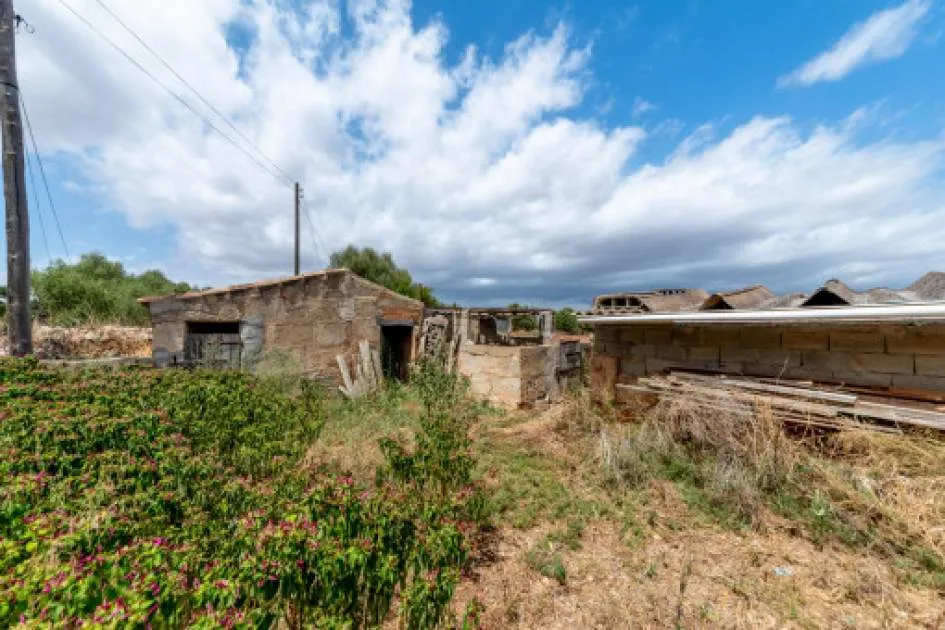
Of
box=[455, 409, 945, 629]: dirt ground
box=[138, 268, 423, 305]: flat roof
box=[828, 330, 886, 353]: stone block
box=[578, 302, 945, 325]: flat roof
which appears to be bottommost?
box=[455, 409, 945, 629]: dirt ground

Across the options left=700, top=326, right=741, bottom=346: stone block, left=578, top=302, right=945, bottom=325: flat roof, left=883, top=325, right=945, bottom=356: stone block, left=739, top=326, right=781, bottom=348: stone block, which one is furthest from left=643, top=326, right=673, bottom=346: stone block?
left=883, top=325, right=945, bottom=356: stone block

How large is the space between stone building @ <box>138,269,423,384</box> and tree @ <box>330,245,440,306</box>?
56.1 feet

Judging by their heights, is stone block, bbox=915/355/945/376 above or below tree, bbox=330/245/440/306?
below

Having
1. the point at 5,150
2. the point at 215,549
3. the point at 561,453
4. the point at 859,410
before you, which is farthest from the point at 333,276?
the point at 859,410

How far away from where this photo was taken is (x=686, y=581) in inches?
115

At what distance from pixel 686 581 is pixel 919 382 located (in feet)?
12.2

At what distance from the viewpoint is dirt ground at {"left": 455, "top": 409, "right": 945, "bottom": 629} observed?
2.59m

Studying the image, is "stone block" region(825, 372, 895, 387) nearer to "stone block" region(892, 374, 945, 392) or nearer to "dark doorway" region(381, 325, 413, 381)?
"stone block" region(892, 374, 945, 392)

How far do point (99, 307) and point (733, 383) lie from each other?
20.1m

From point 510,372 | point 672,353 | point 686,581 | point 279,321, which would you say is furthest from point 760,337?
point 279,321

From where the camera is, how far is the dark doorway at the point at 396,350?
9.92 meters

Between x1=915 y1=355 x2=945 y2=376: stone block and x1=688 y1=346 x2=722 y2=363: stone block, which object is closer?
x1=915 y1=355 x2=945 y2=376: stone block

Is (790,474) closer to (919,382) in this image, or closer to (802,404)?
(802,404)

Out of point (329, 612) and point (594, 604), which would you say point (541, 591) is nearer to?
point (594, 604)
